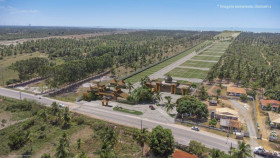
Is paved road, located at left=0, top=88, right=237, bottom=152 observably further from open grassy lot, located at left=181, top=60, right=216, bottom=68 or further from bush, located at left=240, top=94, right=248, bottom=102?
open grassy lot, located at left=181, top=60, right=216, bottom=68

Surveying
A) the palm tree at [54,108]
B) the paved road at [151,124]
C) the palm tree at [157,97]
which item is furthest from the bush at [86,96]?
the palm tree at [157,97]

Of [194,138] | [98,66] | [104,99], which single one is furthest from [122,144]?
[98,66]

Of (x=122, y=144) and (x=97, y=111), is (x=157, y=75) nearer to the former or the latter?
(x=97, y=111)

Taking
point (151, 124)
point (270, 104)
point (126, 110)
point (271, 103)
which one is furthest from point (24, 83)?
point (271, 103)

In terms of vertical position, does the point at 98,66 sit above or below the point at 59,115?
above

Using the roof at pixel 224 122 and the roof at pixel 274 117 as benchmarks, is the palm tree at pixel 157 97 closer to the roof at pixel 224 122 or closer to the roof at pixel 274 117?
the roof at pixel 224 122

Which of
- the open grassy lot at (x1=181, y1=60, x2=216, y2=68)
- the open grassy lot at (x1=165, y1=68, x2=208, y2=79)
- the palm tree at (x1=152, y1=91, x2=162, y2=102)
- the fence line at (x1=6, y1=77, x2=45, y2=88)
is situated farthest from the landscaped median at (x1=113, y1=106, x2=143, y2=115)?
the open grassy lot at (x1=181, y1=60, x2=216, y2=68)
